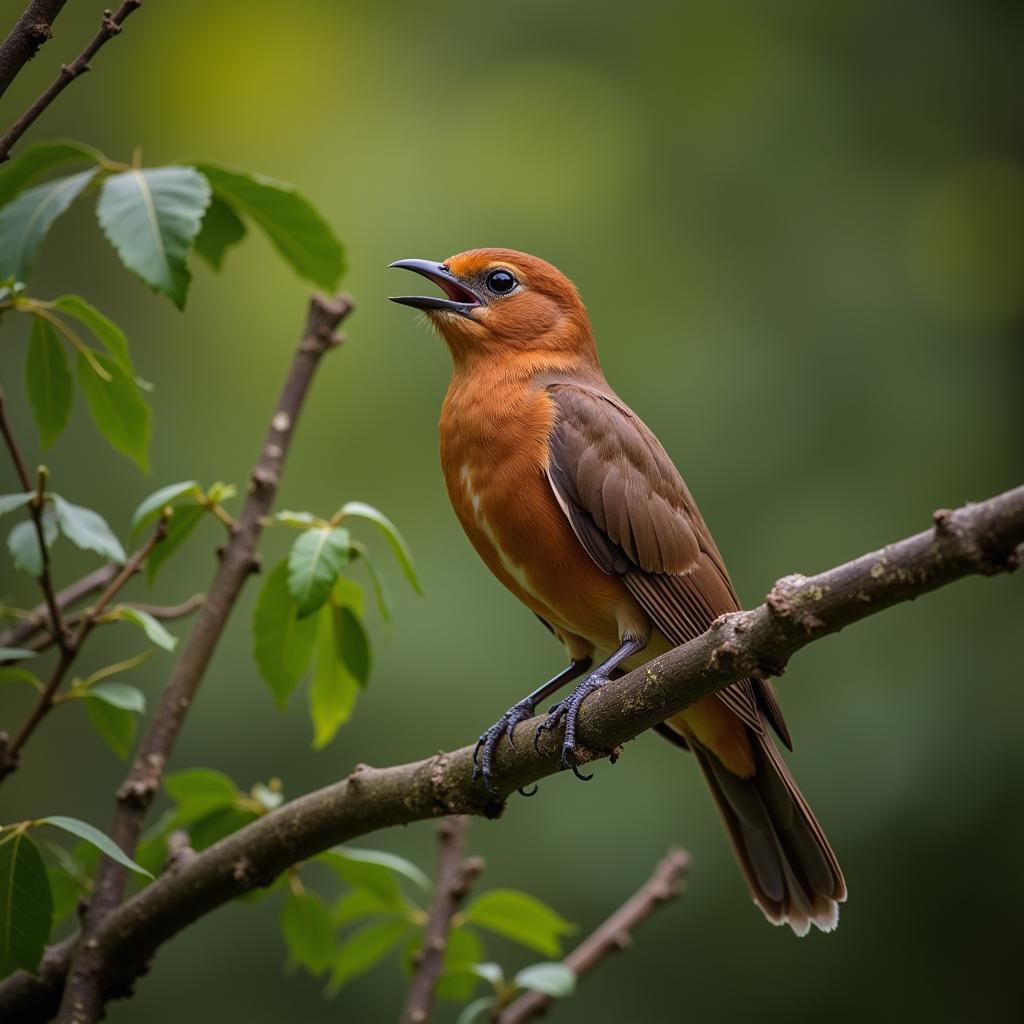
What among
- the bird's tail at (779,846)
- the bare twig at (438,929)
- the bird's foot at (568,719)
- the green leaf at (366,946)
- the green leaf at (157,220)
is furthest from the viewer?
the bird's tail at (779,846)

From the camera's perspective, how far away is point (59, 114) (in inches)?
309

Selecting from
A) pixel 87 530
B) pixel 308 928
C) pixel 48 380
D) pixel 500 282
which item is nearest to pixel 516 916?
pixel 308 928

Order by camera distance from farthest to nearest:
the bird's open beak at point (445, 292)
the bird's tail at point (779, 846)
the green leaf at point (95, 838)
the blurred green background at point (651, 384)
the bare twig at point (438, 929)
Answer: the blurred green background at point (651, 384) < the bird's open beak at point (445, 292) < the bird's tail at point (779, 846) < the bare twig at point (438, 929) < the green leaf at point (95, 838)

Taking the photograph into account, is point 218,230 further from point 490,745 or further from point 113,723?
point 490,745

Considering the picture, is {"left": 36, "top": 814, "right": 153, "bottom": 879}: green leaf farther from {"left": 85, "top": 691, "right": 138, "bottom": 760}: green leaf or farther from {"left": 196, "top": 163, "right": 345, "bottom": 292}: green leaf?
{"left": 196, "top": 163, "right": 345, "bottom": 292}: green leaf

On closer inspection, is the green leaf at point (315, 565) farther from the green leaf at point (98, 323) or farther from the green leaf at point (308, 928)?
the green leaf at point (308, 928)

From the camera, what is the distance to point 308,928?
3014 mm

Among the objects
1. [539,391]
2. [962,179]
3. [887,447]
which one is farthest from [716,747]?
[962,179]

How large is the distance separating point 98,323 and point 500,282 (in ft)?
6.13

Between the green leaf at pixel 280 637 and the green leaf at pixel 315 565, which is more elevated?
the green leaf at pixel 315 565

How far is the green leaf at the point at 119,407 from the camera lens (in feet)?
8.61

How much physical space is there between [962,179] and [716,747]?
5.08 metres

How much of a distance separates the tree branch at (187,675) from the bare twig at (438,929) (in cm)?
71

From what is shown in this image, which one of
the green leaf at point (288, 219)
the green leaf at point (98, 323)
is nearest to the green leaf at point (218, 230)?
the green leaf at point (288, 219)
